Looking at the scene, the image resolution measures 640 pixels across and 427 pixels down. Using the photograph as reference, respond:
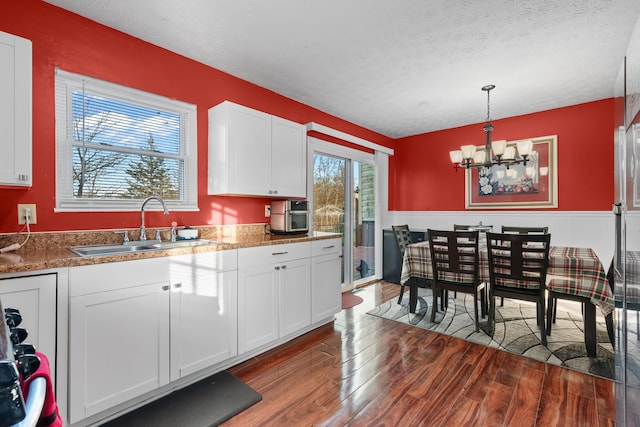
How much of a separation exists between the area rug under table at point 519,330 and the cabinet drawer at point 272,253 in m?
1.30

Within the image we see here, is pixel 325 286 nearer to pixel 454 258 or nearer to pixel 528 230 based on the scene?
pixel 454 258

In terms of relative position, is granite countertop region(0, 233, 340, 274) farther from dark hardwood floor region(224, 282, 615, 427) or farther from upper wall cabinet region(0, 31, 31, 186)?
dark hardwood floor region(224, 282, 615, 427)

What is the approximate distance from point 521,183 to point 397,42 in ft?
10.1

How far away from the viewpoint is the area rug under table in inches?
96.0

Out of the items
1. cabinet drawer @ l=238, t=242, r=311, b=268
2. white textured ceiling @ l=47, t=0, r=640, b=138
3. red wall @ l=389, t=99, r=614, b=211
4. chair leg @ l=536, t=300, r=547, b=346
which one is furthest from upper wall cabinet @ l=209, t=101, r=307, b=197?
red wall @ l=389, t=99, r=614, b=211


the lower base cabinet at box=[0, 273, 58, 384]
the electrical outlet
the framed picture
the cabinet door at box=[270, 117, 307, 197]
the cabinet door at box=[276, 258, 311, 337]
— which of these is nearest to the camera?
the lower base cabinet at box=[0, 273, 58, 384]

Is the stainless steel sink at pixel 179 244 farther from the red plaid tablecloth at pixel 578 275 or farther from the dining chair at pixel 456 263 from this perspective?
the red plaid tablecloth at pixel 578 275

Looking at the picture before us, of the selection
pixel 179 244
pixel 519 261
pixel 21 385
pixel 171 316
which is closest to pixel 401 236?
pixel 519 261

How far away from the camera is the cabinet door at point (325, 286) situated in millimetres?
2963

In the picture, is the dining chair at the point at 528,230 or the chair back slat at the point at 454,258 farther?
the dining chair at the point at 528,230

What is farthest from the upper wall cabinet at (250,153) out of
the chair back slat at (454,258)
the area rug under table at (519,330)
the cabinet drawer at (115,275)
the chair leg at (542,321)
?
the chair leg at (542,321)

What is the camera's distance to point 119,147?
2387 millimetres

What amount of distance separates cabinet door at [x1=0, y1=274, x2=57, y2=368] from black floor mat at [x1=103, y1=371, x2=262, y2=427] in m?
0.58

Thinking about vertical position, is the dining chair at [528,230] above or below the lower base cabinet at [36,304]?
above
